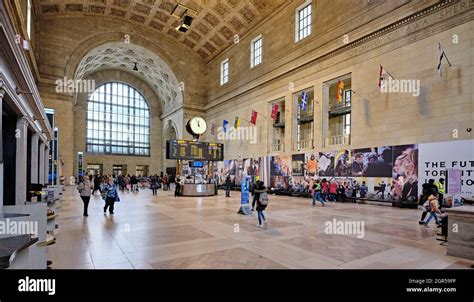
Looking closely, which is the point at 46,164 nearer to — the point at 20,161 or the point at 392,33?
the point at 20,161

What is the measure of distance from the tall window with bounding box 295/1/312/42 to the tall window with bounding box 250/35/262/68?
4.87 metres

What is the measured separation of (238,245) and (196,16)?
86.0 feet

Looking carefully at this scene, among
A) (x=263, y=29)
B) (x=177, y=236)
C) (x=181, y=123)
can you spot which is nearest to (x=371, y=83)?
(x=263, y=29)

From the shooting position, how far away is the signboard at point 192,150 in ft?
58.3

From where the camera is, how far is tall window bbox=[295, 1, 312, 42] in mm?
20750

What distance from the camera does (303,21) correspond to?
21344 mm

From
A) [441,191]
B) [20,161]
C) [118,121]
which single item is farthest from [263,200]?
[118,121]

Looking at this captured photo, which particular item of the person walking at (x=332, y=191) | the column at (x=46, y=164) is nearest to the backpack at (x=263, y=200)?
the person walking at (x=332, y=191)

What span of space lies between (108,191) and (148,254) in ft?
19.0

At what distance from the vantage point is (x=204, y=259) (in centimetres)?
499

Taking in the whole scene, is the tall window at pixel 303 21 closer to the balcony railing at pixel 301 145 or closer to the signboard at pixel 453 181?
the balcony railing at pixel 301 145

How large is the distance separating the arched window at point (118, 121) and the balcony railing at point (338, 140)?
101ft
